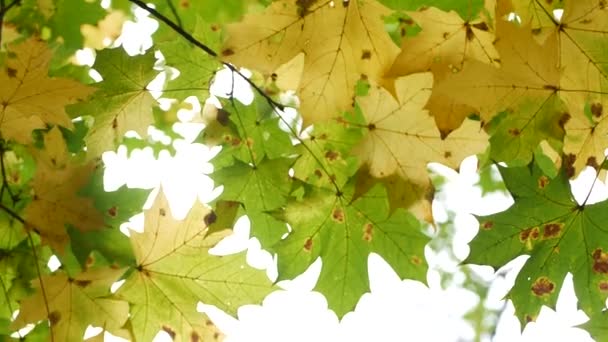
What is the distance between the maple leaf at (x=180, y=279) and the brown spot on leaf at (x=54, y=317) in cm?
14

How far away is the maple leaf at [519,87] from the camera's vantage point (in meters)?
1.50

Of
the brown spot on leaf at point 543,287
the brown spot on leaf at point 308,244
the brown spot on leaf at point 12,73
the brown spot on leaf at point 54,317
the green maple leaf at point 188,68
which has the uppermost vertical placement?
the green maple leaf at point 188,68

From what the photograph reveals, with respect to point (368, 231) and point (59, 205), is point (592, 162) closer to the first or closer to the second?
point (368, 231)

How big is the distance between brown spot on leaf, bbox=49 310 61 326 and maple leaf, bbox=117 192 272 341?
0.14m

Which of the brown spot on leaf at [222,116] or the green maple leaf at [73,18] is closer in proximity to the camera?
the brown spot on leaf at [222,116]

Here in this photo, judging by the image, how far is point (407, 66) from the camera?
5.31 ft

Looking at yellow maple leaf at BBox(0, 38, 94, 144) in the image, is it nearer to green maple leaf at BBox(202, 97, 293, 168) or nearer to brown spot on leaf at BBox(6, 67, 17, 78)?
brown spot on leaf at BBox(6, 67, 17, 78)

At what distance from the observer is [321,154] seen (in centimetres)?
192

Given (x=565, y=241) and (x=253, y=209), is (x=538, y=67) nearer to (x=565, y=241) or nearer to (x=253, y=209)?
(x=565, y=241)

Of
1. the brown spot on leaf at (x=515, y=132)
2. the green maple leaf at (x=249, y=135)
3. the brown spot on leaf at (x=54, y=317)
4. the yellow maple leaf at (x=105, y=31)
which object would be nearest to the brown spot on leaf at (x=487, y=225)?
the brown spot on leaf at (x=515, y=132)

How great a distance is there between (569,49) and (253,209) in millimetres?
847

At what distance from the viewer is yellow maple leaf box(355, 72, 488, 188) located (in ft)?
5.22

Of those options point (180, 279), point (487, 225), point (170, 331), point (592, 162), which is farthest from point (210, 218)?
point (592, 162)

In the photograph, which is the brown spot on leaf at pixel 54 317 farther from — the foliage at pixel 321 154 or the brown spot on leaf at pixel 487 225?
the brown spot on leaf at pixel 487 225
